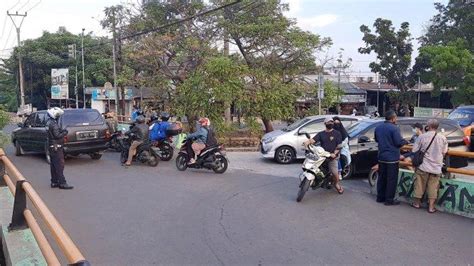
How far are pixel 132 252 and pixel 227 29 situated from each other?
1766 cm

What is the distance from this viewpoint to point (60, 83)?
5119cm

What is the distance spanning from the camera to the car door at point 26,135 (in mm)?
15750

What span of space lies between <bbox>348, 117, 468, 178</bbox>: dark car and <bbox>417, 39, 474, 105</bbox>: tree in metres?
16.4

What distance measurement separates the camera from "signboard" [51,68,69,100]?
50062 mm

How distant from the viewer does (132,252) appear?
19.6ft

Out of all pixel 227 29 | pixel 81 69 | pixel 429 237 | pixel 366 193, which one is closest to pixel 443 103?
pixel 227 29

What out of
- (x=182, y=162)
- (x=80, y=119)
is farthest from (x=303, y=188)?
(x=80, y=119)

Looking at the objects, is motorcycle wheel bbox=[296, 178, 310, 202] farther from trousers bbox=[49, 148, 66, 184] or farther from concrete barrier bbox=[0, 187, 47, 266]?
trousers bbox=[49, 148, 66, 184]

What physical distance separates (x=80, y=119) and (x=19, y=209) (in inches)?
370

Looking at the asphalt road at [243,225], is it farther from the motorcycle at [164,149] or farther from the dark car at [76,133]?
the motorcycle at [164,149]

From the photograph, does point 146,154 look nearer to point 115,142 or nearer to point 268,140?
point 268,140

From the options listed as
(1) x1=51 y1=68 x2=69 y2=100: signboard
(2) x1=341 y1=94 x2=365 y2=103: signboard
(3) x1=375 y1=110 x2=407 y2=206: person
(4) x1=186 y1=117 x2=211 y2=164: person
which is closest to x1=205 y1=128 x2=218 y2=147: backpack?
(4) x1=186 y1=117 x2=211 y2=164: person

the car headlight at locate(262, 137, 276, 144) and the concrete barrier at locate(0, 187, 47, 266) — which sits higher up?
the car headlight at locate(262, 137, 276, 144)

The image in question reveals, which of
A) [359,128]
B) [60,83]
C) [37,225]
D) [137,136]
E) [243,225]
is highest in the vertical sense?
[60,83]
